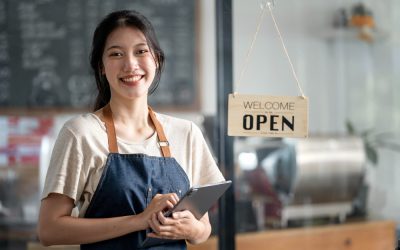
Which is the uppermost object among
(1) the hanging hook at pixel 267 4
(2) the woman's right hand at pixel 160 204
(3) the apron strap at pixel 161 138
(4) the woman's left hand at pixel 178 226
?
(1) the hanging hook at pixel 267 4

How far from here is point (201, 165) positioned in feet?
4.14

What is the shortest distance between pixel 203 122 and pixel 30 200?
2.76ft

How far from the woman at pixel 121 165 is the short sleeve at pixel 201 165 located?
17mm

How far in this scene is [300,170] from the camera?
240cm

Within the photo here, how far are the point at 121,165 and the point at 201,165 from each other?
0.18 metres

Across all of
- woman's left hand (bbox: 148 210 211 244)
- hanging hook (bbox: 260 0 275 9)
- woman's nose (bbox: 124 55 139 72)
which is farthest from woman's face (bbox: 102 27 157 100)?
hanging hook (bbox: 260 0 275 9)

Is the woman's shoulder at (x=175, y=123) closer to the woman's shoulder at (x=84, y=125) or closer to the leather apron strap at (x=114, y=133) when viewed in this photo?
the leather apron strap at (x=114, y=133)

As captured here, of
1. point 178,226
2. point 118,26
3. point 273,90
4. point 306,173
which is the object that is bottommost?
point 306,173

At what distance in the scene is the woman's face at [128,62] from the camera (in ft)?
3.82

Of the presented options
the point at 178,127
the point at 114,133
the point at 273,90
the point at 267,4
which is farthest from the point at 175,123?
the point at 273,90

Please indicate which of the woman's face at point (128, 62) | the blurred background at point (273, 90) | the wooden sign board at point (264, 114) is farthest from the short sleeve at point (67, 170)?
the blurred background at point (273, 90)

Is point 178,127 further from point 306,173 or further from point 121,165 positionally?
point 306,173

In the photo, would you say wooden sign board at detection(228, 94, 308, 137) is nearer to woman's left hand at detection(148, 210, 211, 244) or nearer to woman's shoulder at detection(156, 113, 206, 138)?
woman's shoulder at detection(156, 113, 206, 138)

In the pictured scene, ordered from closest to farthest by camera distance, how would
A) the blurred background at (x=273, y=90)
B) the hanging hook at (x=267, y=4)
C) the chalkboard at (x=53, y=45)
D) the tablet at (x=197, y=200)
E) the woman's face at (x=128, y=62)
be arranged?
the tablet at (x=197, y=200), the woman's face at (x=128, y=62), the hanging hook at (x=267, y=4), the blurred background at (x=273, y=90), the chalkboard at (x=53, y=45)
